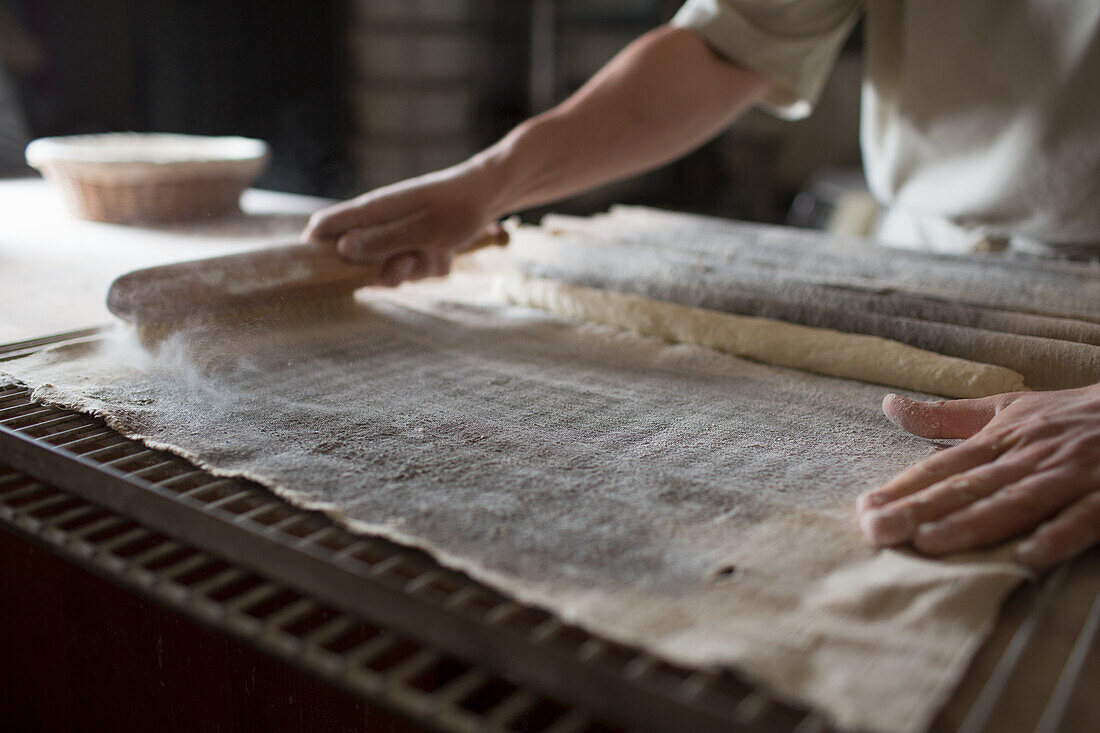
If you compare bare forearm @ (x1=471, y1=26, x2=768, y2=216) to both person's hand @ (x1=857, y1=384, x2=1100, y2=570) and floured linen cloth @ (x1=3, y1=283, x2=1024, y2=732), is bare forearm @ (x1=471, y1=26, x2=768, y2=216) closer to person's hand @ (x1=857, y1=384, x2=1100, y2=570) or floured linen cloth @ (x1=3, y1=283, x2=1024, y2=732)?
floured linen cloth @ (x1=3, y1=283, x2=1024, y2=732)

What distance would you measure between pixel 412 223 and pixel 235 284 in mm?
272

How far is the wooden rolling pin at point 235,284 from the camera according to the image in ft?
3.15

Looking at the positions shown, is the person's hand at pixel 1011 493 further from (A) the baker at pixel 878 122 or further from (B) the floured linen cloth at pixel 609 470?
(A) the baker at pixel 878 122

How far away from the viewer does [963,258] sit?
132 cm

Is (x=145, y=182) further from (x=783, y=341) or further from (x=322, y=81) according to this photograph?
(x=322, y=81)

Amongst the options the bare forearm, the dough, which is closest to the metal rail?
the dough

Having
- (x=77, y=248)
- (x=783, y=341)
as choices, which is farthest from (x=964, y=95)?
(x=77, y=248)

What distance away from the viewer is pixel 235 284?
1.02 metres

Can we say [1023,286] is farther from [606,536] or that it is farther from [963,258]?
[606,536]

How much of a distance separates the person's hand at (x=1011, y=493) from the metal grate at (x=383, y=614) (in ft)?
0.10

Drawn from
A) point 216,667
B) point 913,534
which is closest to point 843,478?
point 913,534

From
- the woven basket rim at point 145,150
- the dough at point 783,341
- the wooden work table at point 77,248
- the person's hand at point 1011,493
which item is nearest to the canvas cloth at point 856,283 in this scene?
the dough at point 783,341

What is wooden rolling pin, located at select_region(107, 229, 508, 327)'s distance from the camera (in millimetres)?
961

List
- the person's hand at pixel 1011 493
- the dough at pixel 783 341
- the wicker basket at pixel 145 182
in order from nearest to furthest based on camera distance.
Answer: the person's hand at pixel 1011 493
the dough at pixel 783 341
the wicker basket at pixel 145 182
